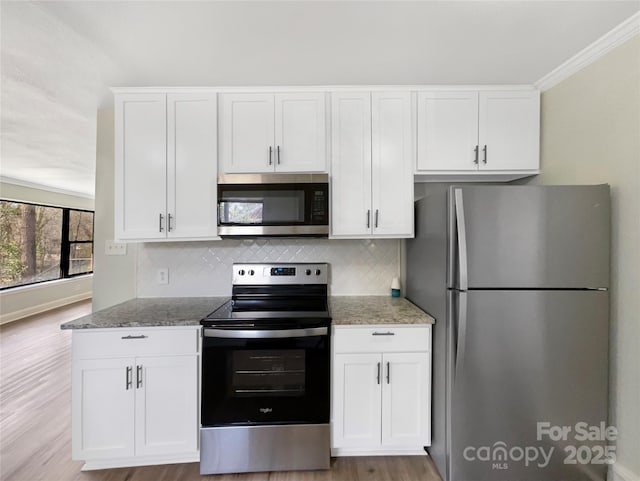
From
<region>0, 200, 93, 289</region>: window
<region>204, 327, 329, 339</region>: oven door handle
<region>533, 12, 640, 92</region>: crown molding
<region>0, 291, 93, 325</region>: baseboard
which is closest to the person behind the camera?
<region>533, 12, 640, 92</region>: crown molding

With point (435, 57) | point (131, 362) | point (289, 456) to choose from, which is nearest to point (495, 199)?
point (435, 57)

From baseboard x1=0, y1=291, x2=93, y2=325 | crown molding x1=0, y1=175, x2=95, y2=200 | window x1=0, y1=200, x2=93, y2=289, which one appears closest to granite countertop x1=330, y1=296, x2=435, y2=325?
baseboard x1=0, y1=291, x2=93, y2=325

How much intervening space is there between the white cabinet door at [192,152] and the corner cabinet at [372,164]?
83 cm

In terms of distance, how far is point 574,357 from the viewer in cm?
148

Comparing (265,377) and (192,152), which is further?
(192,152)

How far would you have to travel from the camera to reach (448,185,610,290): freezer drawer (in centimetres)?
146

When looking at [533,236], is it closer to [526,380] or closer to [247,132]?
[526,380]

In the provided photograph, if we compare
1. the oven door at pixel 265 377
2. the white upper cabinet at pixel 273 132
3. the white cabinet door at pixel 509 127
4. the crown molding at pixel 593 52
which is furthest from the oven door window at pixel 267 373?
the crown molding at pixel 593 52

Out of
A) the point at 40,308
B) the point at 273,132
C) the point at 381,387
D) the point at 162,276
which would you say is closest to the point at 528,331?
the point at 381,387

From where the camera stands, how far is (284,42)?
1499mm

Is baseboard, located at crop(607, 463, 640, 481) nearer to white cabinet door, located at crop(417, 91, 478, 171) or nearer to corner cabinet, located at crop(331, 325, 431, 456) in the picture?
corner cabinet, located at crop(331, 325, 431, 456)

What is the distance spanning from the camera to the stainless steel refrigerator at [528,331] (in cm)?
146

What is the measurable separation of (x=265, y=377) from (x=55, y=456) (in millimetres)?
1483

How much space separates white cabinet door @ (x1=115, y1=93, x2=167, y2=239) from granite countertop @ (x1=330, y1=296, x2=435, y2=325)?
1.33 metres
